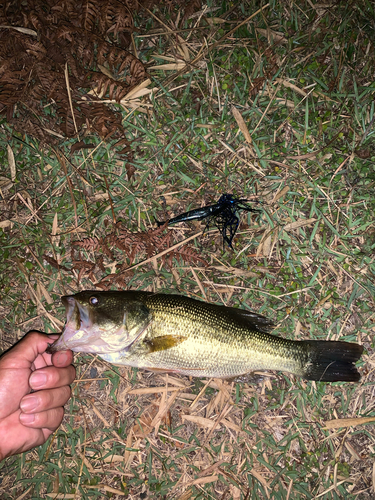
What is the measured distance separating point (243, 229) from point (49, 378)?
8.87 ft

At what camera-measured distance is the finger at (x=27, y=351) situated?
11.9 ft

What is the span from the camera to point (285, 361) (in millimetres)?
3430

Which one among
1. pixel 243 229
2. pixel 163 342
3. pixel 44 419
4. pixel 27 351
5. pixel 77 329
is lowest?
pixel 44 419

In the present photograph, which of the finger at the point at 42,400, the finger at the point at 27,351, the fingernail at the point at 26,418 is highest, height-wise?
the finger at the point at 27,351

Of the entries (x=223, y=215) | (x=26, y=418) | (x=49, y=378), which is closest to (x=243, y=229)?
(x=223, y=215)

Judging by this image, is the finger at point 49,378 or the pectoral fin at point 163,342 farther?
the finger at point 49,378

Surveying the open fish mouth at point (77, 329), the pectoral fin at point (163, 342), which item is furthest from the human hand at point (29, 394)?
the pectoral fin at point (163, 342)

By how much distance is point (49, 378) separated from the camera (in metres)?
3.61

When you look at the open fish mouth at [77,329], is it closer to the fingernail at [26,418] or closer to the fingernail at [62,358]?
the fingernail at [62,358]

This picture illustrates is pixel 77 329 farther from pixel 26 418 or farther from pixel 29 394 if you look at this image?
pixel 26 418

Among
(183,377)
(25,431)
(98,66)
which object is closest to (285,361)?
(183,377)

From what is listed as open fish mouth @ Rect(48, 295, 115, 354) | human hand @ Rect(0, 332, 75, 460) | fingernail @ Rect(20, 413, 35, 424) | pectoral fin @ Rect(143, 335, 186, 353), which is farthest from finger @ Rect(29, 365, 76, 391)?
pectoral fin @ Rect(143, 335, 186, 353)

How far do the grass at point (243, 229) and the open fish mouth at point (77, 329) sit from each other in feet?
2.96

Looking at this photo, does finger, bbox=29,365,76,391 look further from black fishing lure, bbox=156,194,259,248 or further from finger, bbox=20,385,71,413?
black fishing lure, bbox=156,194,259,248
